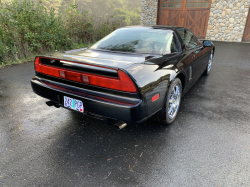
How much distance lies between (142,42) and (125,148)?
1573 millimetres

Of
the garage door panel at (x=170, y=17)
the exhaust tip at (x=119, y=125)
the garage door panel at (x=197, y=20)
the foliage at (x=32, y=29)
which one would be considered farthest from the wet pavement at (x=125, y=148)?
the garage door panel at (x=170, y=17)

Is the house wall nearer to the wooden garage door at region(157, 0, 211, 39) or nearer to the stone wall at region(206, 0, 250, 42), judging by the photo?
the stone wall at region(206, 0, 250, 42)

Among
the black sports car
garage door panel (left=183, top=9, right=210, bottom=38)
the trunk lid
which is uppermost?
garage door panel (left=183, top=9, right=210, bottom=38)

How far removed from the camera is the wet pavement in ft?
5.79

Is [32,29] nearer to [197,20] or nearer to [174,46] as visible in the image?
[174,46]

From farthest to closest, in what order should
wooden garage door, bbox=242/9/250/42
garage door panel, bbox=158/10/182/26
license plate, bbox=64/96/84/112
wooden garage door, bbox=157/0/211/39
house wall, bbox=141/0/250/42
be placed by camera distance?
garage door panel, bbox=158/10/182/26
wooden garage door, bbox=157/0/211/39
wooden garage door, bbox=242/9/250/42
house wall, bbox=141/0/250/42
license plate, bbox=64/96/84/112

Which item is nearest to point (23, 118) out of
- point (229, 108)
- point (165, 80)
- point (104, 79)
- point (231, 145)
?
point (104, 79)

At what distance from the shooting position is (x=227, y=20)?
1133 cm

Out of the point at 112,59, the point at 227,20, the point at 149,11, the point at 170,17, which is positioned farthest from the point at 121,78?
the point at 149,11

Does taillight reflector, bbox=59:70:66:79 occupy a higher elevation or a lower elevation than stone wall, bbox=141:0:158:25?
lower

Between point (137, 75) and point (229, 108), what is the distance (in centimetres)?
219

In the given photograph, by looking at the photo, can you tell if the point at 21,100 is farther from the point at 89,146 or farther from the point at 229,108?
the point at 229,108

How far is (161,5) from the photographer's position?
13188 millimetres

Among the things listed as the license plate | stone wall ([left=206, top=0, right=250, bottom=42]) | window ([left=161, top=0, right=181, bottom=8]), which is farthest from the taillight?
window ([left=161, top=0, right=181, bottom=8])
